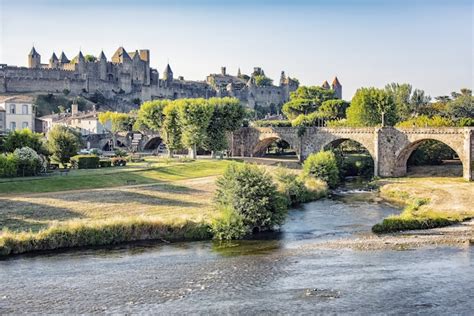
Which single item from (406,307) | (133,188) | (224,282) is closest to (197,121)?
(133,188)

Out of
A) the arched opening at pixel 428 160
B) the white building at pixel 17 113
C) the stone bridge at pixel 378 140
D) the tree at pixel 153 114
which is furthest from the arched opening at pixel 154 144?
the arched opening at pixel 428 160

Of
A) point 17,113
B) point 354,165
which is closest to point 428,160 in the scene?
point 354,165

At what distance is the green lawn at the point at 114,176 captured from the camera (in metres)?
42.9

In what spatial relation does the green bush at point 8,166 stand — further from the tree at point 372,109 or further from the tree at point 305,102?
the tree at point 305,102

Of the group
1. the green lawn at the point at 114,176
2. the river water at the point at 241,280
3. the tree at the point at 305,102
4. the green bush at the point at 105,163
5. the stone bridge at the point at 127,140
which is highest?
the tree at the point at 305,102

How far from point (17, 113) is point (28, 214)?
43317mm

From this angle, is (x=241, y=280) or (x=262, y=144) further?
(x=262, y=144)

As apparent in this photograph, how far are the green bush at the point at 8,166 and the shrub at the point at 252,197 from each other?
16876mm

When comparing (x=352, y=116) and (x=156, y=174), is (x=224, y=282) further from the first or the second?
(x=352, y=116)

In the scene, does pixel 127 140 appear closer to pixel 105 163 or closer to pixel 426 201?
pixel 105 163

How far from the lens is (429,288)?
86.0ft

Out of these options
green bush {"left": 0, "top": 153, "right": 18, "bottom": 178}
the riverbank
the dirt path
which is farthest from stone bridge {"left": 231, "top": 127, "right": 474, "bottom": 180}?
green bush {"left": 0, "top": 153, "right": 18, "bottom": 178}

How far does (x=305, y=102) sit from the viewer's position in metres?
112

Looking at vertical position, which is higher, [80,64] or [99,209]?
[80,64]
